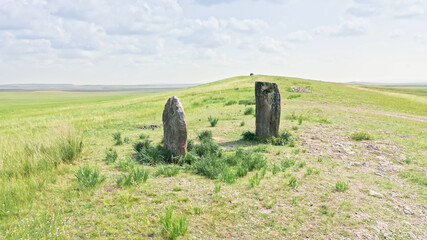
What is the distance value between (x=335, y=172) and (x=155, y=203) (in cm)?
526

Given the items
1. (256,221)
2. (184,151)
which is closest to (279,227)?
(256,221)

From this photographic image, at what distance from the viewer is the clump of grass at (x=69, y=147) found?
28.0 feet

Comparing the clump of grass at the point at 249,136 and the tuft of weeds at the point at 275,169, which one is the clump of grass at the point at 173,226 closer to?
the tuft of weeds at the point at 275,169

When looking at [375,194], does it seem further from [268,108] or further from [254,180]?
[268,108]

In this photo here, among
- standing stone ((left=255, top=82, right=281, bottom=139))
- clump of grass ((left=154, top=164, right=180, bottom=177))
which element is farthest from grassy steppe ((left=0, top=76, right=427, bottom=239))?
standing stone ((left=255, top=82, right=281, bottom=139))

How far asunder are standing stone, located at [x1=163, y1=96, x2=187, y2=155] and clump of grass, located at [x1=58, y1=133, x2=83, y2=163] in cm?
302

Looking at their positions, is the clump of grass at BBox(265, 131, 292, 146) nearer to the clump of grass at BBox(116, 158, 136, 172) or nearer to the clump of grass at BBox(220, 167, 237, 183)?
the clump of grass at BBox(220, 167, 237, 183)

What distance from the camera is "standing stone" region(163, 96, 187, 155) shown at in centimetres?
877

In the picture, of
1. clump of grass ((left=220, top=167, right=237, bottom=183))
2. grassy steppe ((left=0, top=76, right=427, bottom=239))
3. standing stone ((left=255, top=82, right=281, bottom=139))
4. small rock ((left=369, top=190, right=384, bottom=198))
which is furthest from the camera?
standing stone ((left=255, top=82, right=281, bottom=139))

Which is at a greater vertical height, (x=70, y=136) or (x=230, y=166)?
(x=70, y=136)

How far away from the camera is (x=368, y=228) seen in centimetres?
511

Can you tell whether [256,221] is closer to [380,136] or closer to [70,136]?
[70,136]

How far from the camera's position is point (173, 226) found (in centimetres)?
475

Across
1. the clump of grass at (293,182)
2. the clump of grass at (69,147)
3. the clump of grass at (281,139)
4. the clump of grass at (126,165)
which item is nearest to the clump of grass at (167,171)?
the clump of grass at (126,165)
